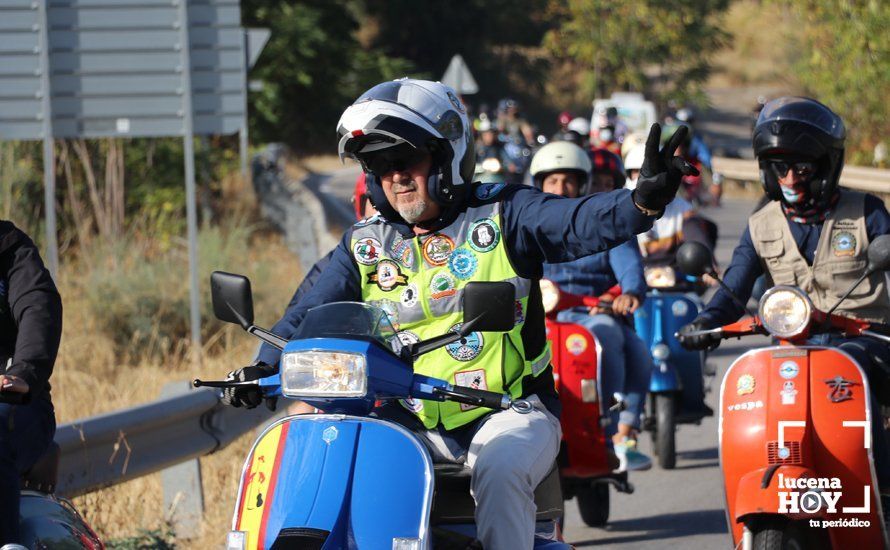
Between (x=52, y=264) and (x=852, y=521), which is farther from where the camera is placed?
(x=52, y=264)

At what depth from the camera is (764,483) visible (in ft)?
17.4

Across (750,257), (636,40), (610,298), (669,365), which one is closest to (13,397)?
(750,257)

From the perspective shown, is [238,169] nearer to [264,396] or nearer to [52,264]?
[52,264]

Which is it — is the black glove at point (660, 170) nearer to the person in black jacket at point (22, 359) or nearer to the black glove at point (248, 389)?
the black glove at point (248, 389)

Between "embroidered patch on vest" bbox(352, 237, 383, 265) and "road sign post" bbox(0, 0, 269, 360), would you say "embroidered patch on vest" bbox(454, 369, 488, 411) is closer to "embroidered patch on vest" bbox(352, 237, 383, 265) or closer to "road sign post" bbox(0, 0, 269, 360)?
"embroidered patch on vest" bbox(352, 237, 383, 265)

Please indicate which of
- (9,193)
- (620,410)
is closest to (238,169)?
(9,193)

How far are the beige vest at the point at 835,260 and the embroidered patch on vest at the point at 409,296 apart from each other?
2024 mm

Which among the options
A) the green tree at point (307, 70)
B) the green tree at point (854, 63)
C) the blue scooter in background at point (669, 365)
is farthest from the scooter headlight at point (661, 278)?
the green tree at point (307, 70)

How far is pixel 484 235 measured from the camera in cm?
477

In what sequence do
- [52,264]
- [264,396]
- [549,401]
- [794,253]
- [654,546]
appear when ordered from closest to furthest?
[264,396]
[549,401]
[794,253]
[654,546]
[52,264]

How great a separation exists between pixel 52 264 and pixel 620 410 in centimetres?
524

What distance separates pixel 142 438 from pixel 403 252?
2087mm

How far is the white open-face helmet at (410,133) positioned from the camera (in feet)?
15.1

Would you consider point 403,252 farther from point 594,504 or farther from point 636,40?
point 636,40
